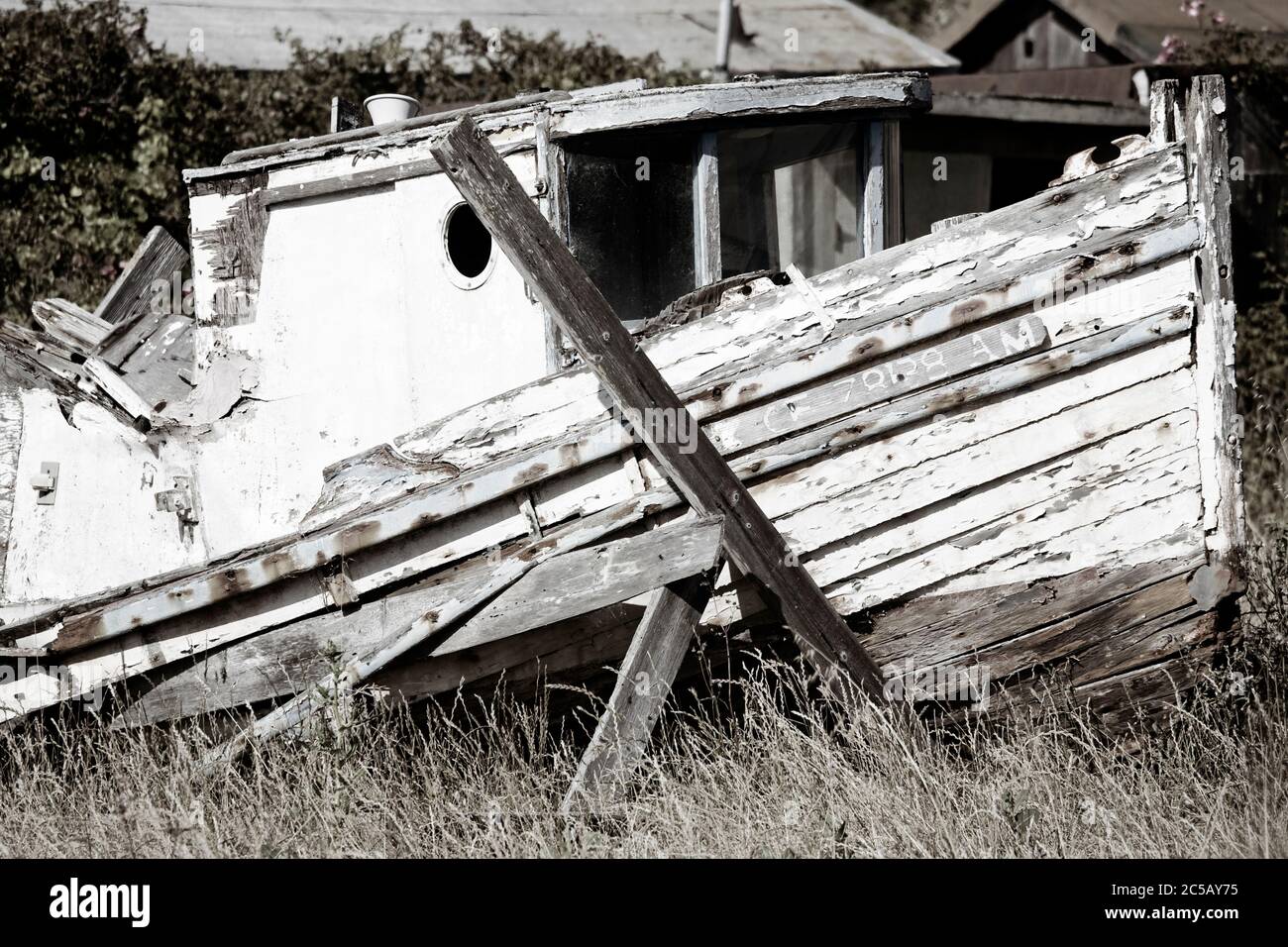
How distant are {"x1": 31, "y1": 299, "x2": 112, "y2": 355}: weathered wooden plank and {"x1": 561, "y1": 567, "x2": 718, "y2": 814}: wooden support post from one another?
3.03 m

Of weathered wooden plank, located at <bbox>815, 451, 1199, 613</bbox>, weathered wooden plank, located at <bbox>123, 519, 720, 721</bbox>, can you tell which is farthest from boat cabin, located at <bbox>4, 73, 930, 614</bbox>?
weathered wooden plank, located at <bbox>815, 451, 1199, 613</bbox>

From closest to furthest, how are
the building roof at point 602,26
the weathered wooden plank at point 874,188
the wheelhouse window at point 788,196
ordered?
the wheelhouse window at point 788,196 < the weathered wooden plank at point 874,188 < the building roof at point 602,26

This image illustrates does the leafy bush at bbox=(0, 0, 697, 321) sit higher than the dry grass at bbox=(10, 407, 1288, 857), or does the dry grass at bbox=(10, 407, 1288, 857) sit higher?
the leafy bush at bbox=(0, 0, 697, 321)

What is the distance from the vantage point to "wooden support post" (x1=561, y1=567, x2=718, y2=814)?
3986mm

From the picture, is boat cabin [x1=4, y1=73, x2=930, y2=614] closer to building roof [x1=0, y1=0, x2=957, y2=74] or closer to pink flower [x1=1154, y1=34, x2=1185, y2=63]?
building roof [x1=0, y1=0, x2=957, y2=74]

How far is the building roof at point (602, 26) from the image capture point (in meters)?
11.0

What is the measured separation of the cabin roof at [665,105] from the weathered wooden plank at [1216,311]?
1.20 metres

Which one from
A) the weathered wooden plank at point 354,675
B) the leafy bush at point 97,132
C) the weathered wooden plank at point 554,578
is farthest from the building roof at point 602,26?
the weathered wooden plank at point 554,578

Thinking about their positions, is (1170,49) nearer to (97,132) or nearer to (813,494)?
(813,494)

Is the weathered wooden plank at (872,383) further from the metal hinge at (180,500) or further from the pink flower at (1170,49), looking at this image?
the pink flower at (1170,49)

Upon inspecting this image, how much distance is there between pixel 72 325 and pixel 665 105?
2.87 m

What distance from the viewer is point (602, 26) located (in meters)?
12.7

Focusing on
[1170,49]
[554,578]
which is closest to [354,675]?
[554,578]
